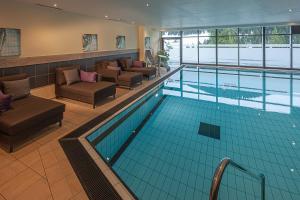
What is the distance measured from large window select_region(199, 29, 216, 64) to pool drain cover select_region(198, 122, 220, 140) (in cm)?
990

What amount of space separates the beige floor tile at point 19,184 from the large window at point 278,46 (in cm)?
1307

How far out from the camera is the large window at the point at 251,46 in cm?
1181

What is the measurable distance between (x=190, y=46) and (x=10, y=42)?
11.2m

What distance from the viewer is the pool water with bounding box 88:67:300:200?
2.60 meters

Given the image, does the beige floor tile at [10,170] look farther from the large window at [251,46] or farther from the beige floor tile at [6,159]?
the large window at [251,46]

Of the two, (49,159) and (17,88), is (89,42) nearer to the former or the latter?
(17,88)

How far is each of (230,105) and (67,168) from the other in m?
4.70

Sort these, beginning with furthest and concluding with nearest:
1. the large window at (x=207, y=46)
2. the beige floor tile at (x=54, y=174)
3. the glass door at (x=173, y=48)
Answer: the glass door at (x=173, y=48) < the large window at (x=207, y=46) < the beige floor tile at (x=54, y=174)

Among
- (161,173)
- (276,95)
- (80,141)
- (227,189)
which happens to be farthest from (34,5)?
(276,95)

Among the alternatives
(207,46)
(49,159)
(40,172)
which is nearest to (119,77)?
(49,159)

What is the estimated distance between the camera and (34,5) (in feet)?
16.1

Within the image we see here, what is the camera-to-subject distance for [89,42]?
6.85 meters

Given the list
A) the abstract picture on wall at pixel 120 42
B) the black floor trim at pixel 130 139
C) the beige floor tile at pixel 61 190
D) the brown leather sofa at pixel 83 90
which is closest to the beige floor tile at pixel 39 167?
the beige floor tile at pixel 61 190

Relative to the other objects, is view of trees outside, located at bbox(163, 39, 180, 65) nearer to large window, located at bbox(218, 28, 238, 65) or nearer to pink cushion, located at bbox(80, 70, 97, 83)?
large window, located at bbox(218, 28, 238, 65)
